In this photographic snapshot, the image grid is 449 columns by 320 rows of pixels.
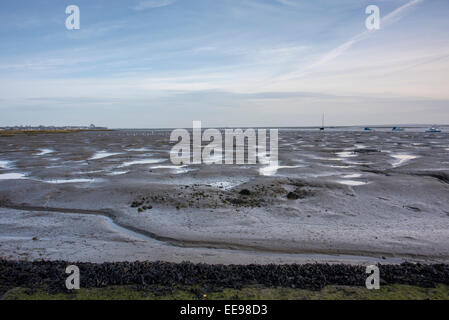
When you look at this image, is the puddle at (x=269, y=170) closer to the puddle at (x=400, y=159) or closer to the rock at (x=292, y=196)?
the rock at (x=292, y=196)

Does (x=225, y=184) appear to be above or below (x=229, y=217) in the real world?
above

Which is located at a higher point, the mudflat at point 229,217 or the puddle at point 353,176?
the puddle at point 353,176

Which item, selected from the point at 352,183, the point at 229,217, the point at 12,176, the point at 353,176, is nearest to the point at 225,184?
the point at 229,217

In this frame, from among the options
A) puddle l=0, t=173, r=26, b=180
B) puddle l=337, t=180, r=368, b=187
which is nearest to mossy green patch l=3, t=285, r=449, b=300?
puddle l=337, t=180, r=368, b=187

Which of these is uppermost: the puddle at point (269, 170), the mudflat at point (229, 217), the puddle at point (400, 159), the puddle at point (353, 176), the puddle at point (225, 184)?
the puddle at point (400, 159)

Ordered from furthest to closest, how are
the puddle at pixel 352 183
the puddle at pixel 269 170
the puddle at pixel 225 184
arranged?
the puddle at pixel 269 170 < the puddle at pixel 352 183 < the puddle at pixel 225 184

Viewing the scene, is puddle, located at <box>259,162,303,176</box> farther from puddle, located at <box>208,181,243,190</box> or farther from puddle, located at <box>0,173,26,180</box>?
puddle, located at <box>0,173,26,180</box>

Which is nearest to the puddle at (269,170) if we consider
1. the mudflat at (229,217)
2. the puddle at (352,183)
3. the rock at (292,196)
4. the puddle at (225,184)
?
the mudflat at (229,217)

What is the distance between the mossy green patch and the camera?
18.0 ft

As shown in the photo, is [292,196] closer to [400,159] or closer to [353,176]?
[353,176]

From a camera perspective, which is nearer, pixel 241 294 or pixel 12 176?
pixel 241 294

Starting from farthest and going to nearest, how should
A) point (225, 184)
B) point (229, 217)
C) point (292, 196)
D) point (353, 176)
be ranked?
point (353, 176) < point (225, 184) < point (292, 196) < point (229, 217)

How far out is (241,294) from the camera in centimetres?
559

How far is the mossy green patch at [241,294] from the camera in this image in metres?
5.49
